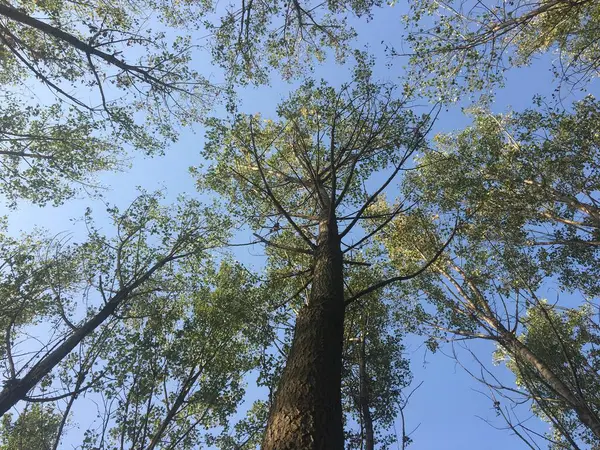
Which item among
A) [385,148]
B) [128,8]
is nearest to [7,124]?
[128,8]

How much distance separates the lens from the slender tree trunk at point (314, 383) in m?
2.37

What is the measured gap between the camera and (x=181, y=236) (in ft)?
35.6

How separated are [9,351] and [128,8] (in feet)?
26.1

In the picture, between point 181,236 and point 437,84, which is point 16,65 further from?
point 437,84

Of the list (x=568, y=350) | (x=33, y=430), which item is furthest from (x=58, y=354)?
(x=568, y=350)

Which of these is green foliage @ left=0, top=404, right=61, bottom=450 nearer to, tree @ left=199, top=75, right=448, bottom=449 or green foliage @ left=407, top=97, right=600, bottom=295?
tree @ left=199, top=75, right=448, bottom=449

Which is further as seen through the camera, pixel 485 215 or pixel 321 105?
pixel 485 215

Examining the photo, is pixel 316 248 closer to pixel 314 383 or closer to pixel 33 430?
pixel 314 383

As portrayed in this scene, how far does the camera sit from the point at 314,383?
108 inches

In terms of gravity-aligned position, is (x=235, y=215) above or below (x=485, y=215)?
below

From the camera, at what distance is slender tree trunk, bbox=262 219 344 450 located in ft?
7.77

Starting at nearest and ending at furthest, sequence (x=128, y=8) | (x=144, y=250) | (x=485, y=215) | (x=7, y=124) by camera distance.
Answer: (x=128, y=8), (x=7, y=124), (x=144, y=250), (x=485, y=215)

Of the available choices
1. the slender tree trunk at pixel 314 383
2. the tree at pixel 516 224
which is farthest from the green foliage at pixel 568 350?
the slender tree trunk at pixel 314 383

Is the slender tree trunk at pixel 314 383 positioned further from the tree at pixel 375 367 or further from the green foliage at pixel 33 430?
the green foliage at pixel 33 430
